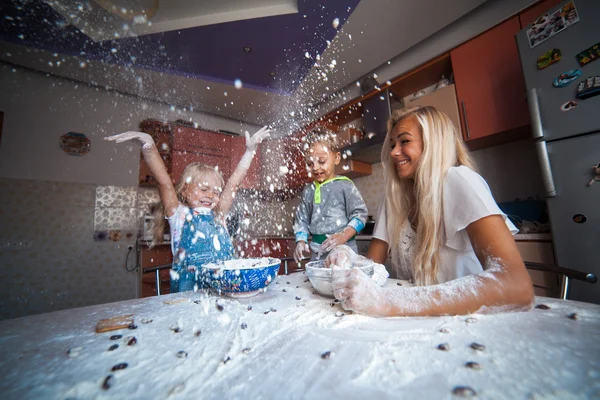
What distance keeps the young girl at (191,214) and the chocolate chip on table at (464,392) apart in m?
1.37

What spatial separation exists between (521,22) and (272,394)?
3.11 meters

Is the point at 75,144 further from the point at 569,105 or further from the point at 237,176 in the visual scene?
the point at 569,105

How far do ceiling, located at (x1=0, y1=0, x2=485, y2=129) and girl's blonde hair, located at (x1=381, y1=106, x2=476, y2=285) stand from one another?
194 cm

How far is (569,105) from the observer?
1.57 m

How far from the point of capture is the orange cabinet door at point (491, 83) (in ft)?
6.82

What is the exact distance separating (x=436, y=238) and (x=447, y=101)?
2116 mm

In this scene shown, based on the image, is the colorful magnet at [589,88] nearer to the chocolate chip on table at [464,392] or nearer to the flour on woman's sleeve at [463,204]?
the flour on woman's sleeve at [463,204]

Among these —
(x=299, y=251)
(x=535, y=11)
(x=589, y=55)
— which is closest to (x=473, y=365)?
(x=299, y=251)

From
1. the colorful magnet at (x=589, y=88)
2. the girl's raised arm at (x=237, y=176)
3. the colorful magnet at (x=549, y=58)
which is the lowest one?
the girl's raised arm at (x=237, y=176)

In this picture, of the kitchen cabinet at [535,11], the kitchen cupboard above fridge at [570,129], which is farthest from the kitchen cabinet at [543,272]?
the kitchen cabinet at [535,11]

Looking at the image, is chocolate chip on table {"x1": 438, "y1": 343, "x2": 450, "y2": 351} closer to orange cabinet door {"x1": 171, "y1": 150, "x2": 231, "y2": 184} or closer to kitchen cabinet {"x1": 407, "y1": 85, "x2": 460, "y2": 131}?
kitchen cabinet {"x1": 407, "y1": 85, "x2": 460, "y2": 131}

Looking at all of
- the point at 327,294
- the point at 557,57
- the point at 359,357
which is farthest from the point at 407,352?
the point at 557,57

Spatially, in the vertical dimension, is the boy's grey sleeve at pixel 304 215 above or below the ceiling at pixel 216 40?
below

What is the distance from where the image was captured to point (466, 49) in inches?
94.2
